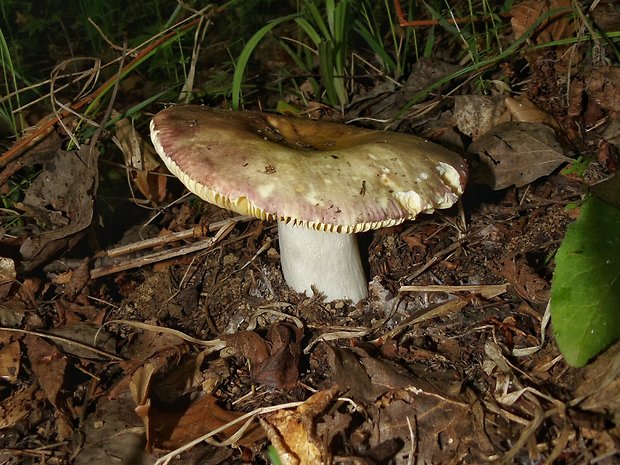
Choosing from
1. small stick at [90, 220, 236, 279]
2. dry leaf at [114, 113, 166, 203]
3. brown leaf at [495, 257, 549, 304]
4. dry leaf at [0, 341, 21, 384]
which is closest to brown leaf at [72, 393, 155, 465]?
dry leaf at [0, 341, 21, 384]

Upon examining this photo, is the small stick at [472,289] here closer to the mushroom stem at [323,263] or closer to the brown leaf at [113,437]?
the mushroom stem at [323,263]

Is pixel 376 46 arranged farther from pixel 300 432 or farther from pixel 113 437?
pixel 113 437

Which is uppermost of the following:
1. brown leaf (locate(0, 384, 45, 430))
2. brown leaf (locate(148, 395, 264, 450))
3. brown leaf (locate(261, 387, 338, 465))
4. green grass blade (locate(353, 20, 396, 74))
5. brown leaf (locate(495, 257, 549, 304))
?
green grass blade (locate(353, 20, 396, 74))

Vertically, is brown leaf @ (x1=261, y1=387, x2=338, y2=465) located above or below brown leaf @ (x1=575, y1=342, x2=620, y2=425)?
below

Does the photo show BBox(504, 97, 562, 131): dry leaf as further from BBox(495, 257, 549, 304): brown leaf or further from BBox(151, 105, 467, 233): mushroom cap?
BBox(151, 105, 467, 233): mushroom cap

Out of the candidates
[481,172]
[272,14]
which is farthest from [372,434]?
[272,14]

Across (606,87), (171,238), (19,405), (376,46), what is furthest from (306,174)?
(606,87)
